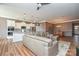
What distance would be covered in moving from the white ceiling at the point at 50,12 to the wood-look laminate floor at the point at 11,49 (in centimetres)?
67

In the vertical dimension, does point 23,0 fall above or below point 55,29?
above

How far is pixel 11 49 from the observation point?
233 cm

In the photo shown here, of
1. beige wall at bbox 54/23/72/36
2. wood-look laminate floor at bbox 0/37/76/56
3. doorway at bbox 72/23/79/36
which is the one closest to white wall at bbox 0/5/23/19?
wood-look laminate floor at bbox 0/37/76/56

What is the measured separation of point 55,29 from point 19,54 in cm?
105

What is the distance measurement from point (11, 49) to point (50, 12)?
123 centimetres

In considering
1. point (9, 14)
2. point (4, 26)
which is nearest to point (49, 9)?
point (9, 14)

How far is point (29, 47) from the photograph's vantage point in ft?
8.56

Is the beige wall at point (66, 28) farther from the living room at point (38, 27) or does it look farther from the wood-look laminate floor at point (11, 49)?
the wood-look laminate floor at point (11, 49)

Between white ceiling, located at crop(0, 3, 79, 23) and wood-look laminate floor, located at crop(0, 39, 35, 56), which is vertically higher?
white ceiling, located at crop(0, 3, 79, 23)

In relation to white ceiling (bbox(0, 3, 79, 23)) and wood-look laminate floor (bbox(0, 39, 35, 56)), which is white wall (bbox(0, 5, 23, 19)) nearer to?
white ceiling (bbox(0, 3, 79, 23))

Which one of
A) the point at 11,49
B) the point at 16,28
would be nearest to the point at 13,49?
the point at 11,49

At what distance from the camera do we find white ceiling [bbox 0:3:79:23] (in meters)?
2.20

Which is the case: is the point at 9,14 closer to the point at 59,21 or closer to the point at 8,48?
the point at 8,48

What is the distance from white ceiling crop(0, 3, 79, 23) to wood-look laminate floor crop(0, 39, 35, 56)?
67 centimetres
